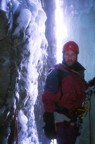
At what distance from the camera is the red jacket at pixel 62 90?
4.62 m

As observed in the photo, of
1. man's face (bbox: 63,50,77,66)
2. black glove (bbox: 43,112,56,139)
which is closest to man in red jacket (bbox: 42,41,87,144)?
black glove (bbox: 43,112,56,139)

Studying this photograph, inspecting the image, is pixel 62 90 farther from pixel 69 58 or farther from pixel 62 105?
pixel 69 58

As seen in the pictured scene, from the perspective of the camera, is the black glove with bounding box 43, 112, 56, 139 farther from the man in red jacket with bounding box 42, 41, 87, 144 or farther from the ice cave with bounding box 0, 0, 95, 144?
the ice cave with bounding box 0, 0, 95, 144

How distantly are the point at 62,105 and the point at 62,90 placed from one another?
23 cm

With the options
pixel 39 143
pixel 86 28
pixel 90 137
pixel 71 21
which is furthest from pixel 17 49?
pixel 86 28

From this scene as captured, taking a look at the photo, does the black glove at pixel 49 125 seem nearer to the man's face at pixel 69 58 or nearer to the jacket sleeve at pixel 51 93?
the jacket sleeve at pixel 51 93

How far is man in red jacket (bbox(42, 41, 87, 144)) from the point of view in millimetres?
4586

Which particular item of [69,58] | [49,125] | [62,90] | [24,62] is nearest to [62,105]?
[62,90]

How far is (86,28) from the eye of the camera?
25.9 m

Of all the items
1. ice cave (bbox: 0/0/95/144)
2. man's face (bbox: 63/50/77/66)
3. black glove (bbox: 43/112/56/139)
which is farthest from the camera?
ice cave (bbox: 0/0/95/144)

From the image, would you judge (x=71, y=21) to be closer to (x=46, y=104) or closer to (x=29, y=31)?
(x=29, y=31)

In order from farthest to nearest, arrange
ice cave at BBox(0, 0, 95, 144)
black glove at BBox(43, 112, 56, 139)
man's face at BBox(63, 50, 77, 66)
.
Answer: ice cave at BBox(0, 0, 95, 144) → man's face at BBox(63, 50, 77, 66) → black glove at BBox(43, 112, 56, 139)

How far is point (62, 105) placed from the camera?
15.3ft

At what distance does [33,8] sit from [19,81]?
2.38 meters
